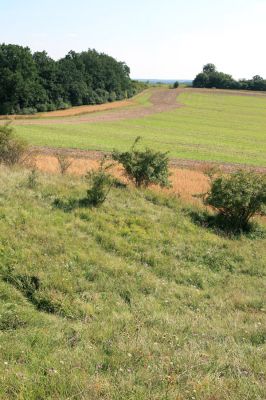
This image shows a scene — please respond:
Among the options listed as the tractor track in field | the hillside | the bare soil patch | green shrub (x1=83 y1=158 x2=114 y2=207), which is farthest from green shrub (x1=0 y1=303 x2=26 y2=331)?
the hillside

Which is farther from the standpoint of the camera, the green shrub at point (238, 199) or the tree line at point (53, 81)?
the tree line at point (53, 81)

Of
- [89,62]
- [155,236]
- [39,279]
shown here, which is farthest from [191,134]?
[89,62]

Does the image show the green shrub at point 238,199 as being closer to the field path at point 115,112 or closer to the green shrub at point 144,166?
the green shrub at point 144,166

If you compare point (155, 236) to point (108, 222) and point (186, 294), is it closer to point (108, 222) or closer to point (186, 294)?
point (108, 222)

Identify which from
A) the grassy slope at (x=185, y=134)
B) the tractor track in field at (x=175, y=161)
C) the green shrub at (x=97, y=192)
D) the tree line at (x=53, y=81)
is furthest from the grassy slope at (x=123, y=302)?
the tree line at (x=53, y=81)

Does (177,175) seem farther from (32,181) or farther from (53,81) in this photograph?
(53,81)

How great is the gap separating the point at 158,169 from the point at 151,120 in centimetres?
5192

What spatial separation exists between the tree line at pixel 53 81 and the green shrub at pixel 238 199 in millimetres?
61102

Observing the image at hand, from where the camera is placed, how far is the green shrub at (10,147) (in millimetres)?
19203

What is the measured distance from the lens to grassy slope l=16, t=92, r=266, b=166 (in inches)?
1666

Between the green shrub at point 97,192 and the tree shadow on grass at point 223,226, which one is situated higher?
the green shrub at point 97,192

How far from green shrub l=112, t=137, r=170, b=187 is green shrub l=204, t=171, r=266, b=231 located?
3.72 metres

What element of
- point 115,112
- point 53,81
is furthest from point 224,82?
point 53,81

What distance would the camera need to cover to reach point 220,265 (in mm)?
12094
